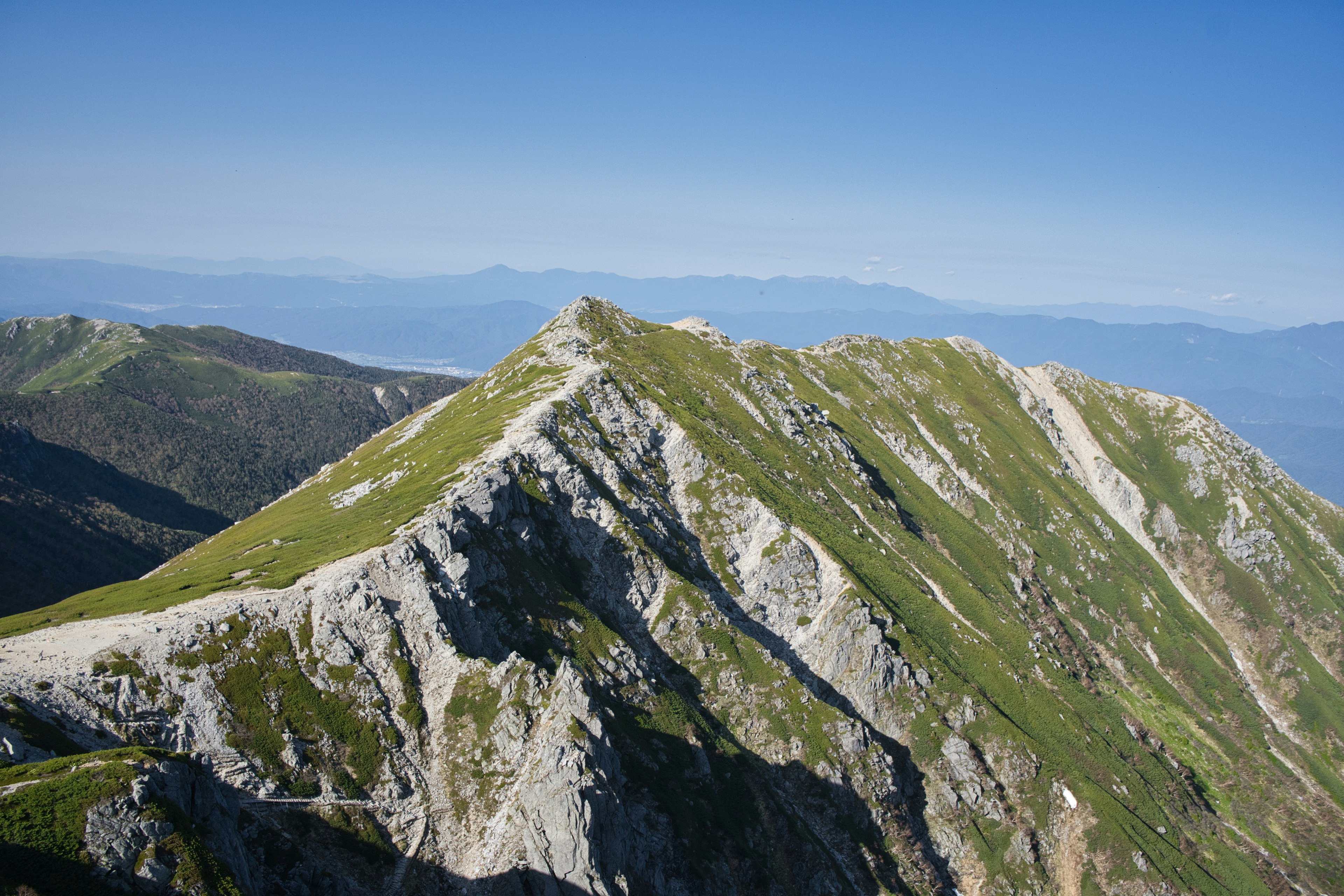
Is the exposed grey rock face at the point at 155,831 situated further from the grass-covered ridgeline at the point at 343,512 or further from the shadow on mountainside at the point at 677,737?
the grass-covered ridgeline at the point at 343,512

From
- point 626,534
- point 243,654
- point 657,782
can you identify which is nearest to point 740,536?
point 626,534

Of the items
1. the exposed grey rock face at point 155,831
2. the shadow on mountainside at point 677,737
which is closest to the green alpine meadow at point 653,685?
the exposed grey rock face at point 155,831

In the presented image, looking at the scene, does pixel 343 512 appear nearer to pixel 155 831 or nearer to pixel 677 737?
pixel 677 737

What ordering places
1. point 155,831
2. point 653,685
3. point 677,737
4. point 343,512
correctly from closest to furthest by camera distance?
point 155,831 < point 677,737 < point 653,685 < point 343,512

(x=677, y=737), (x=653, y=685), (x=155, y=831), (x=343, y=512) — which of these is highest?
(x=343, y=512)

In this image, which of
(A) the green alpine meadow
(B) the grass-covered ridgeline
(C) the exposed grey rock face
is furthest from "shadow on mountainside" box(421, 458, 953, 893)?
(C) the exposed grey rock face

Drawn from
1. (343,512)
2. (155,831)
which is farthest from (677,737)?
(343,512)

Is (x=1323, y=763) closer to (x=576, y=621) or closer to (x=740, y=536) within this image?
(x=740, y=536)

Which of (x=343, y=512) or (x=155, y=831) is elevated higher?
(x=343, y=512)

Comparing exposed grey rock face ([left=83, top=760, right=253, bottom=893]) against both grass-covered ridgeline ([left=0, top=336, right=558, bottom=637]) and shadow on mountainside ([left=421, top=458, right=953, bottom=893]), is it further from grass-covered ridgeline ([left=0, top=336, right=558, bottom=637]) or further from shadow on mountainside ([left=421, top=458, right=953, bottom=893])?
grass-covered ridgeline ([left=0, top=336, right=558, bottom=637])
